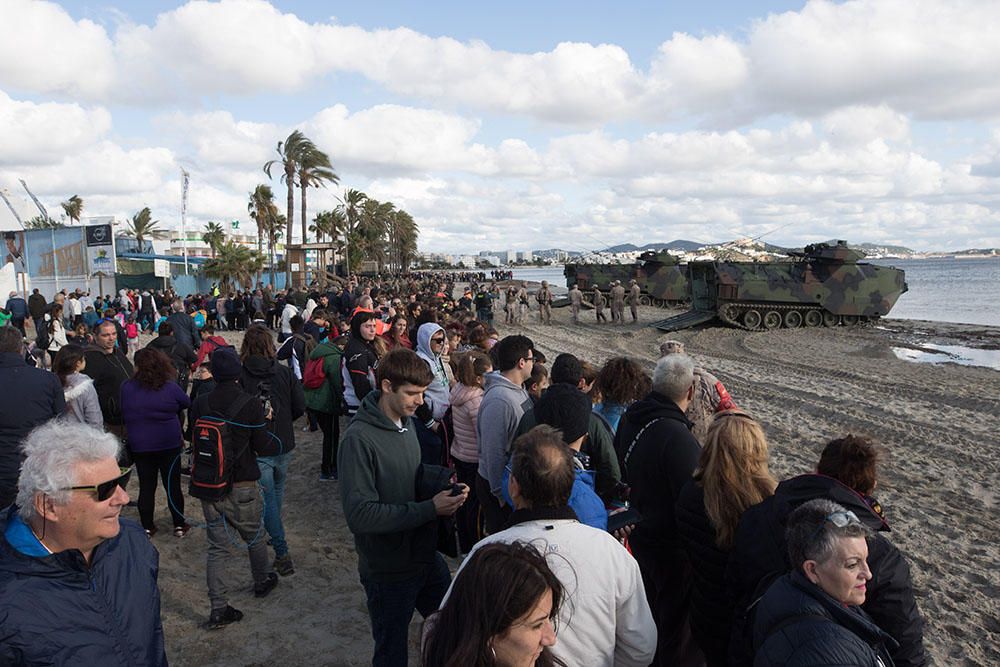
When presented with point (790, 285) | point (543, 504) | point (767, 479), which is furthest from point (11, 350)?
point (790, 285)

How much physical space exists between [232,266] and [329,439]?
2882cm

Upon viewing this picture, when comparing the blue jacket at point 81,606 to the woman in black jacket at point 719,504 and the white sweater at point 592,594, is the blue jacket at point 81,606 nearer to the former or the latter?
the white sweater at point 592,594

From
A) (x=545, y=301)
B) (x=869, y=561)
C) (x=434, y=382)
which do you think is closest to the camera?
(x=869, y=561)

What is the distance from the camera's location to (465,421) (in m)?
4.77

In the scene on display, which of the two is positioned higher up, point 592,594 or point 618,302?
point 592,594

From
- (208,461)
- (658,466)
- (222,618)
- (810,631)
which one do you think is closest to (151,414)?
(208,461)

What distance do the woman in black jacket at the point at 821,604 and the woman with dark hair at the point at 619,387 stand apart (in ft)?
7.46

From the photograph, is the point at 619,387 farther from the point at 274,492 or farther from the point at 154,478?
the point at 154,478

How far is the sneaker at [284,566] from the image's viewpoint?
493 cm

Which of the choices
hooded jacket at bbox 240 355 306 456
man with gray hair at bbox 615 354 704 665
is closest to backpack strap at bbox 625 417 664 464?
man with gray hair at bbox 615 354 704 665

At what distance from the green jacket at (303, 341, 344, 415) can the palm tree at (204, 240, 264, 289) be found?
2808 centimetres

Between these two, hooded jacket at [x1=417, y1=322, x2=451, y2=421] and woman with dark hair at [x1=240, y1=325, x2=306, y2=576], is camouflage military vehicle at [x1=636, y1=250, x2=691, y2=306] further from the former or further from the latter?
woman with dark hair at [x1=240, y1=325, x2=306, y2=576]

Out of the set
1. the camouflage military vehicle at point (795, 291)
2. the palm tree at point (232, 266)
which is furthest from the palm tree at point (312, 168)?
the camouflage military vehicle at point (795, 291)

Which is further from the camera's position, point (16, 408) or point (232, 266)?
point (232, 266)
